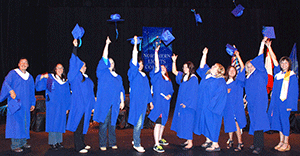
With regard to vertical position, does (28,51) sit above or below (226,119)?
above

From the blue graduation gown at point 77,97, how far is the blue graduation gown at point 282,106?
279cm

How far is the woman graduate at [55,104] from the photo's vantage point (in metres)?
3.85

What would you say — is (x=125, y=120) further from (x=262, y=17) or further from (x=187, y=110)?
(x=262, y=17)

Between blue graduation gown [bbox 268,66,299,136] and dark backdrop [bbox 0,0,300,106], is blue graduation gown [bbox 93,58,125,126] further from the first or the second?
dark backdrop [bbox 0,0,300,106]

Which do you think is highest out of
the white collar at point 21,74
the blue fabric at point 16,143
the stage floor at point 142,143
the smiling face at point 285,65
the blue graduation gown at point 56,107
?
the smiling face at point 285,65

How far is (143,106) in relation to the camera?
376 cm

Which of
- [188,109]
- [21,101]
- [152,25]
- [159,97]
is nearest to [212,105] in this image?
[188,109]

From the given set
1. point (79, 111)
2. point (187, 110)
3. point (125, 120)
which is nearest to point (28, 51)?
point (125, 120)

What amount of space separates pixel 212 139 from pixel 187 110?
0.55 meters

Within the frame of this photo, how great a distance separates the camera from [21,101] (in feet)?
12.7

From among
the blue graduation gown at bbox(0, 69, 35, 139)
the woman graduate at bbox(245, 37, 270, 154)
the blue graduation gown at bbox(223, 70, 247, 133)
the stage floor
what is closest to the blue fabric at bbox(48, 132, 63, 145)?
the stage floor

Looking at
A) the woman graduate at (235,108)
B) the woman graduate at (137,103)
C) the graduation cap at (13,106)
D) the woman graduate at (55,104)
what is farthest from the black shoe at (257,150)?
the graduation cap at (13,106)

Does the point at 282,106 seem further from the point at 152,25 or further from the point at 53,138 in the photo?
the point at 152,25

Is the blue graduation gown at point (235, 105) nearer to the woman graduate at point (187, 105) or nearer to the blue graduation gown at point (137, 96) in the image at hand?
the woman graduate at point (187, 105)
